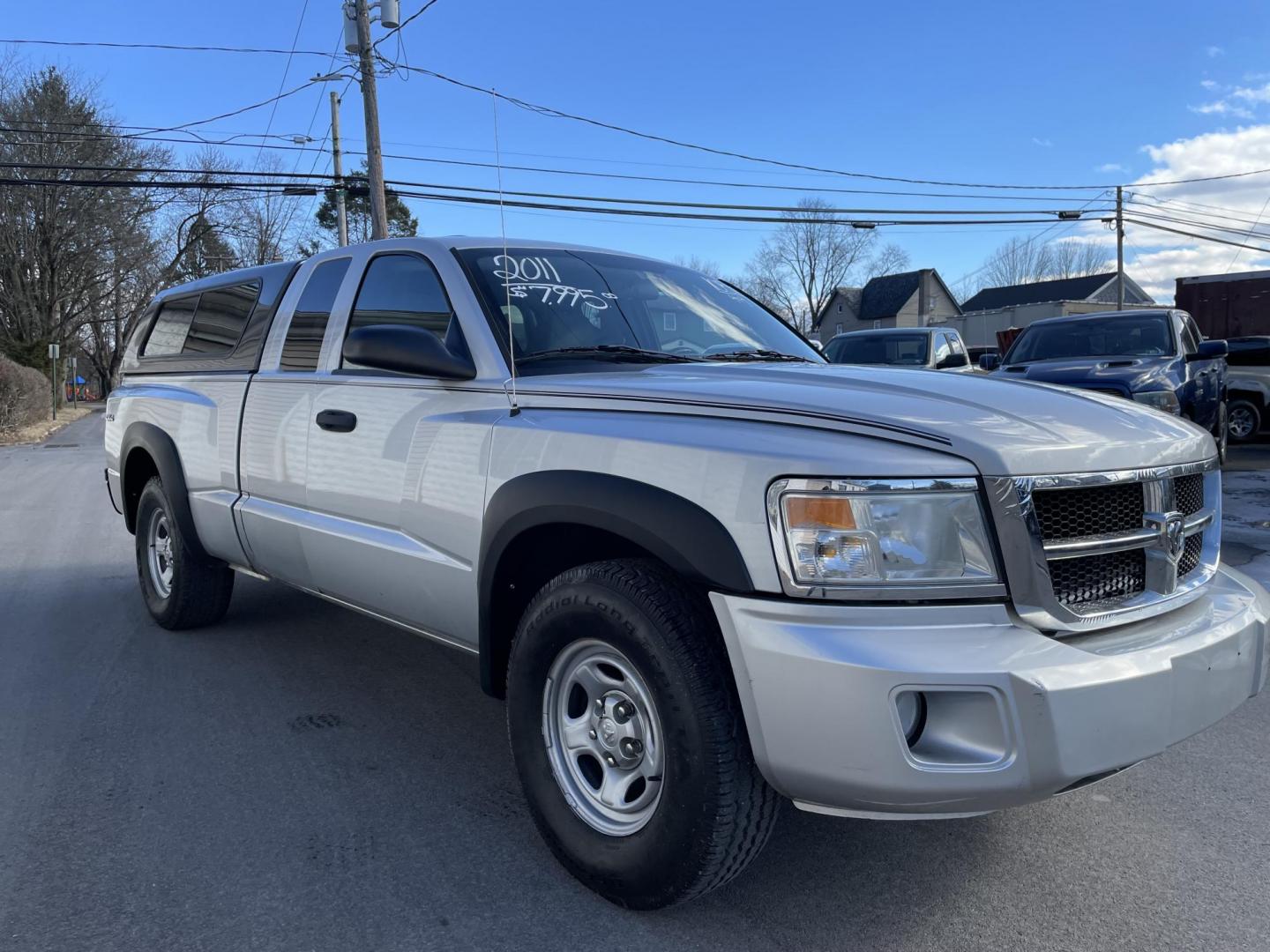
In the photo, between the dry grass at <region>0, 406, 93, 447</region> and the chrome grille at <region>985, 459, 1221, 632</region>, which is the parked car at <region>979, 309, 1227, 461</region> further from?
the dry grass at <region>0, 406, 93, 447</region>

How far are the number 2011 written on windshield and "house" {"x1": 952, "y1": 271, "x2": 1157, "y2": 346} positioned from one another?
54.9m

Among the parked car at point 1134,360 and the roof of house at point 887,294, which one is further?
the roof of house at point 887,294

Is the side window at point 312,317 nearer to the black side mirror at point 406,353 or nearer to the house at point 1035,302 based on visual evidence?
the black side mirror at point 406,353

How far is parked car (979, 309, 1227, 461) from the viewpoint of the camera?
937 centimetres

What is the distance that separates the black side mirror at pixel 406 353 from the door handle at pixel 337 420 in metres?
0.52

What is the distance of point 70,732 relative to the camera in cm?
392

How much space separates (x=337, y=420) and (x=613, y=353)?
1.16m

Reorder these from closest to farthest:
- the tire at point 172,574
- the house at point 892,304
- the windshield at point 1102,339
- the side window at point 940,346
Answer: the tire at point 172,574 → the windshield at point 1102,339 → the side window at point 940,346 → the house at point 892,304

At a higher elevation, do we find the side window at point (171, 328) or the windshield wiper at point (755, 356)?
the side window at point (171, 328)

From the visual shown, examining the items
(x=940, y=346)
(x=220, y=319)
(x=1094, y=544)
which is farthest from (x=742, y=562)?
(x=940, y=346)

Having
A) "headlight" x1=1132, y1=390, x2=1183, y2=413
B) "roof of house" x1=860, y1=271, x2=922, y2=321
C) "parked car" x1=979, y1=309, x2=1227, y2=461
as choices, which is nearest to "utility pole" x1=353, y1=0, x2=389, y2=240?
"parked car" x1=979, y1=309, x2=1227, y2=461

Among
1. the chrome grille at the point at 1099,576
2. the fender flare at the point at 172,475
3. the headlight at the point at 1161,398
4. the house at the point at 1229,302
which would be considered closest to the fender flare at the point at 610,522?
the chrome grille at the point at 1099,576

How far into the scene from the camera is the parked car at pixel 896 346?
11.7 m

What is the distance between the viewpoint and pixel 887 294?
69.2 meters
